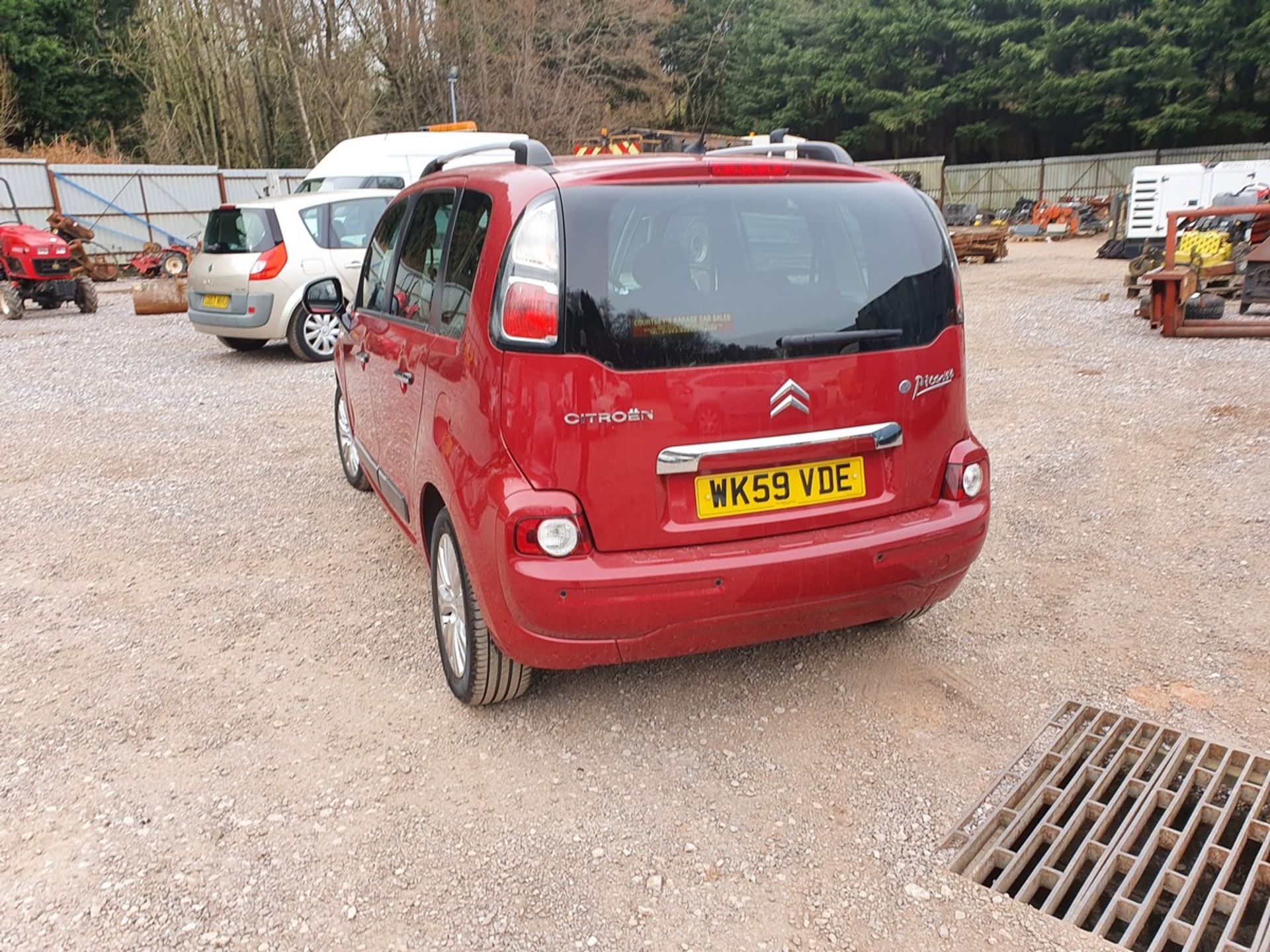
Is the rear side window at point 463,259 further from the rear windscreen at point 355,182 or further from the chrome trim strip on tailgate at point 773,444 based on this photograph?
the rear windscreen at point 355,182

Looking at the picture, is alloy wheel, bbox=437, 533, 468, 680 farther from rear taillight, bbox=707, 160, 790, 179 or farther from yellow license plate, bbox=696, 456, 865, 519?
rear taillight, bbox=707, 160, 790, 179

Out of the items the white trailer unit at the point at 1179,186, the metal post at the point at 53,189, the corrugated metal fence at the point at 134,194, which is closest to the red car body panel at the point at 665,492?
the white trailer unit at the point at 1179,186

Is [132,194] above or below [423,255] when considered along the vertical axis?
above

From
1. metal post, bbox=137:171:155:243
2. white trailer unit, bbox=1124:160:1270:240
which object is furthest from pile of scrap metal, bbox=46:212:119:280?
white trailer unit, bbox=1124:160:1270:240

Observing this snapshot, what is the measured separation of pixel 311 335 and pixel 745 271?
838cm

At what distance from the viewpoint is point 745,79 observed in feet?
142

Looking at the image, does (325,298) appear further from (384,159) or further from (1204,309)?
(384,159)

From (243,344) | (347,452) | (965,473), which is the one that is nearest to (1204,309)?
(965,473)

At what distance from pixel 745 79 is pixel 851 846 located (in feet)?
148

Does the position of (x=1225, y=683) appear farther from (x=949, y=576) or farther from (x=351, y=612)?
(x=351, y=612)

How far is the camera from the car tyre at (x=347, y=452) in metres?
5.62

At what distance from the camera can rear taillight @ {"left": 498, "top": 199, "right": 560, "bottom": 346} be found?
2.70 meters

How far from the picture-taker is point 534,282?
2.72 m

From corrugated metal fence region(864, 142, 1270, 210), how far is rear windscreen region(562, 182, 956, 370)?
31241 millimetres
